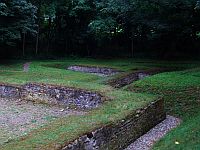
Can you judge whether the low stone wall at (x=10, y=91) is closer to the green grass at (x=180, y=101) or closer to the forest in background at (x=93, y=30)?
the green grass at (x=180, y=101)

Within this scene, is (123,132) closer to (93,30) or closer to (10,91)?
(10,91)

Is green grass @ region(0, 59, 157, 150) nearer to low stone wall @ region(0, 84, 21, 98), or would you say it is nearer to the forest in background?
→ low stone wall @ region(0, 84, 21, 98)

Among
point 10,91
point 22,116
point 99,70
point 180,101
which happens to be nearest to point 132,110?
point 22,116

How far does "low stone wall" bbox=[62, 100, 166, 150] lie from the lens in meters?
9.02

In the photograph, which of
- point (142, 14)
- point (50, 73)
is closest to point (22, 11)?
point (50, 73)

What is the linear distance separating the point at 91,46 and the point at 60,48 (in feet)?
12.6

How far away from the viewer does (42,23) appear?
43.1m

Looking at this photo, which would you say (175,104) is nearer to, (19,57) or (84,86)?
(84,86)

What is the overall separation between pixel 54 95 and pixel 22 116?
2.93m

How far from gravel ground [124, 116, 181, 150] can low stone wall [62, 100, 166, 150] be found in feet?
0.47

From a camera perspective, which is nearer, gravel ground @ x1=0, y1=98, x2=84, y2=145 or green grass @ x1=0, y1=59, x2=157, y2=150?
green grass @ x1=0, y1=59, x2=157, y2=150

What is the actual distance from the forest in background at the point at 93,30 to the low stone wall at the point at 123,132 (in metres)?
13.8

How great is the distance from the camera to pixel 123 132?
10.9 metres

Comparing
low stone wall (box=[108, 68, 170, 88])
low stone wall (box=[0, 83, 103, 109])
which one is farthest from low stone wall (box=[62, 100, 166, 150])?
low stone wall (box=[108, 68, 170, 88])
